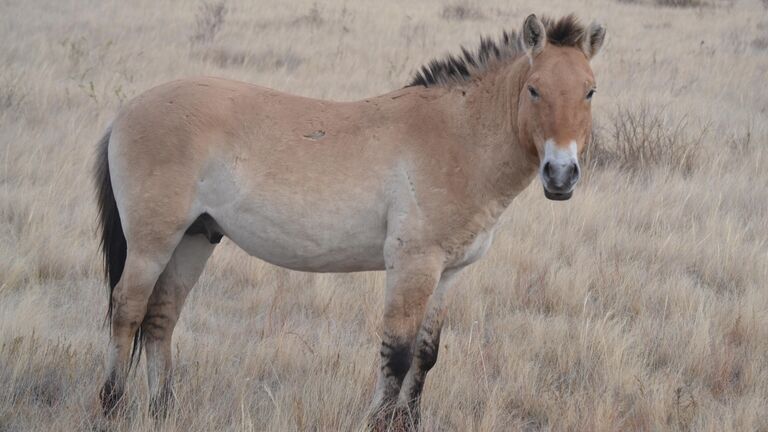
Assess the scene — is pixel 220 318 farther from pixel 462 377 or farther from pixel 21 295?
pixel 462 377

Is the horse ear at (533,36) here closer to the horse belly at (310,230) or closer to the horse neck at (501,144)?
the horse neck at (501,144)

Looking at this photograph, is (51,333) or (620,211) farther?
(620,211)

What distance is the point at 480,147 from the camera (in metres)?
3.77

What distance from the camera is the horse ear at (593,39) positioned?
3.69m

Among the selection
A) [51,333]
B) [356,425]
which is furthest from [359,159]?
[51,333]

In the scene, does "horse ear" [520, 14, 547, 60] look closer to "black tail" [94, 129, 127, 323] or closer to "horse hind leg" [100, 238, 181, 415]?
"horse hind leg" [100, 238, 181, 415]

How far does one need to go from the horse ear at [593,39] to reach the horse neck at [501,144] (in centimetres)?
30

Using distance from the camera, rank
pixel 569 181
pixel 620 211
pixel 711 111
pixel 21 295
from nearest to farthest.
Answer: pixel 569 181
pixel 21 295
pixel 620 211
pixel 711 111

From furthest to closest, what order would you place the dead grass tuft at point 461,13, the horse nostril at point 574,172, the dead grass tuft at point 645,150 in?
the dead grass tuft at point 461,13, the dead grass tuft at point 645,150, the horse nostril at point 574,172

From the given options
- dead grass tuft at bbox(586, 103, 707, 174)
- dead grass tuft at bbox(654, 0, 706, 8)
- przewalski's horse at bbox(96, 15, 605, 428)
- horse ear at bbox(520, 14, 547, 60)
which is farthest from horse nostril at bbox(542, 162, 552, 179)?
dead grass tuft at bbox(654, 0, 706, 8)

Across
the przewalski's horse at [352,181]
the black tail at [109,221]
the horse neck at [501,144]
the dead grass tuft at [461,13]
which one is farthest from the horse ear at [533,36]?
the dead grass tuft at [461,13]

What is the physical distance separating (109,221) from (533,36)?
235 centimetres

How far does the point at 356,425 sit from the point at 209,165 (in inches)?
56.6

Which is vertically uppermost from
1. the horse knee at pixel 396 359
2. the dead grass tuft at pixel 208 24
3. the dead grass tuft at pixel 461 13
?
the dead grass tuft at pixel 461 13
